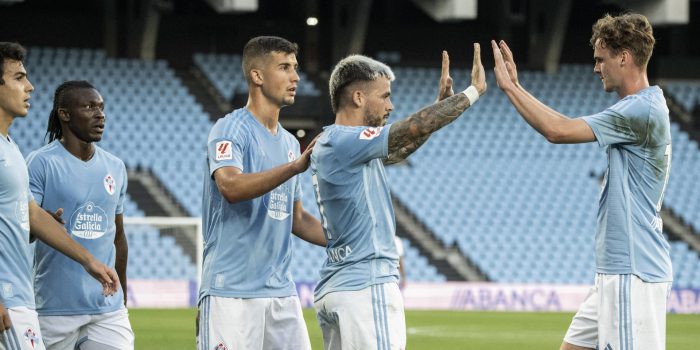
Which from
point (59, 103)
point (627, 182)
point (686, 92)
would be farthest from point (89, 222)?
point (686, 92)

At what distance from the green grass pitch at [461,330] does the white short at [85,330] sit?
6.81 metres

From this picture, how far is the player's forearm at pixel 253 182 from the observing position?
228 inches

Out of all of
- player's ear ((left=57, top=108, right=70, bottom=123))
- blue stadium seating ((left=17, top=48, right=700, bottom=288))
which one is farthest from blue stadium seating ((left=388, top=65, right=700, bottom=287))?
player's ear ((left=57, top=108, right=70, bottom=123))

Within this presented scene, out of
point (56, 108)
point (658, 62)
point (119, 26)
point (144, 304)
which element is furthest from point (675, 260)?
point (56, 108)

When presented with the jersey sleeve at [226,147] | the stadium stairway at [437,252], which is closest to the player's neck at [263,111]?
the jersey sleeve at [226,147]

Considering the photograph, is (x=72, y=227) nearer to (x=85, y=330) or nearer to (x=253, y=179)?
(x=85, y=330)

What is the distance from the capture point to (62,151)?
7.20 meters

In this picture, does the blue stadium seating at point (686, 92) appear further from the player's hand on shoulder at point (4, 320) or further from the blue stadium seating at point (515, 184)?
the player's hand on shoulder at point (4, 320)

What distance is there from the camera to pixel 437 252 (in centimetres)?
2667

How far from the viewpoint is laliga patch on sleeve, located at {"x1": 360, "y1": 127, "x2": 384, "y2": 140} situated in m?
5.77

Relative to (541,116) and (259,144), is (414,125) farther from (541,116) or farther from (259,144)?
(259,144)

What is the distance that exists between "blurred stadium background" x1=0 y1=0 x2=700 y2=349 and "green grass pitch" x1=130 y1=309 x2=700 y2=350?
461 millimetres

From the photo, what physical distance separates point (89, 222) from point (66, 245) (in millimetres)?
871

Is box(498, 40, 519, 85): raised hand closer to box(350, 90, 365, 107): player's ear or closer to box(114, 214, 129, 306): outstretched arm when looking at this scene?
box(350, 90, 365, 107): player's ear
